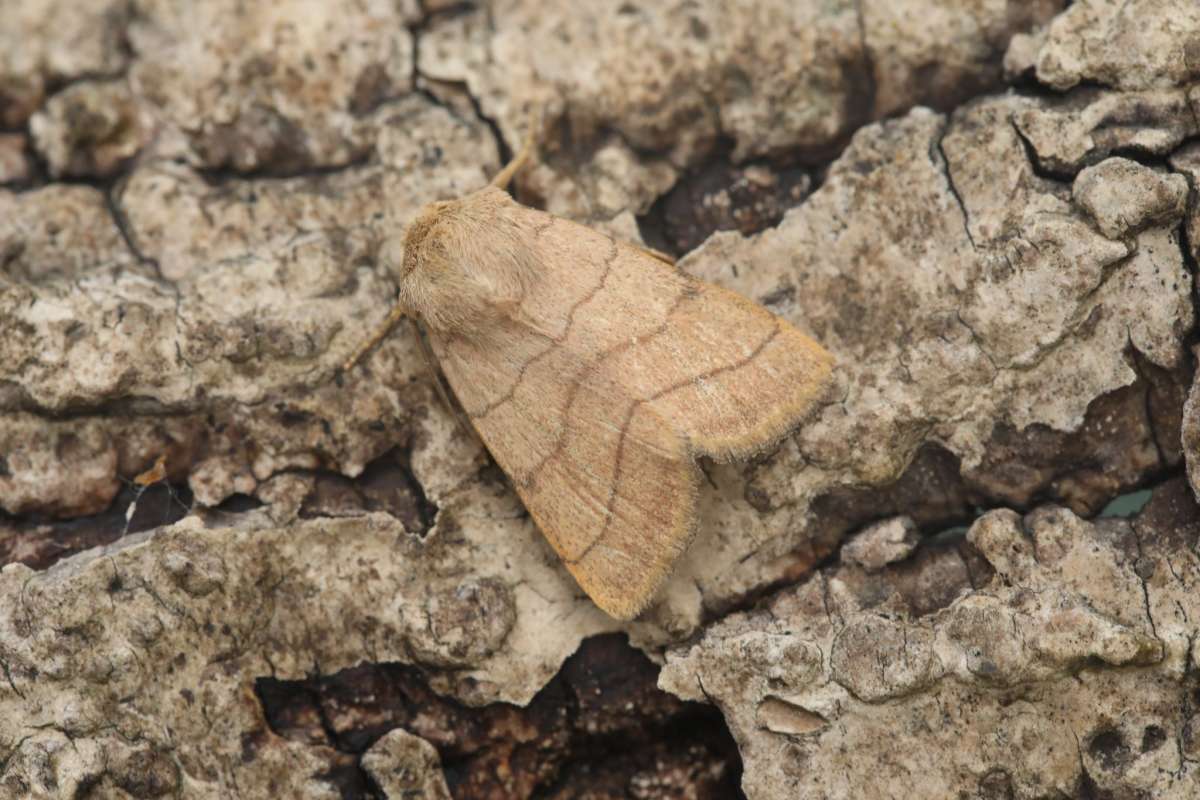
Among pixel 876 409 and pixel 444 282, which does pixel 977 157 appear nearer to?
pixel 876 409

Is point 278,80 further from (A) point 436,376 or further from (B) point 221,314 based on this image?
(A) point 436,376

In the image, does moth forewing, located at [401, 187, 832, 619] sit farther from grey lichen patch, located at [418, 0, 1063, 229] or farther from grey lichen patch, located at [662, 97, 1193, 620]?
grey lichen patch, located at [418, 0, 1063, 229]

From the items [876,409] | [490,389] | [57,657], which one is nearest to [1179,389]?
[876,409]

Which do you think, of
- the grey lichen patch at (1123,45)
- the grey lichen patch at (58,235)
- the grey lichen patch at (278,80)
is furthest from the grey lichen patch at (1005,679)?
the grey lichen patch at (58,235)

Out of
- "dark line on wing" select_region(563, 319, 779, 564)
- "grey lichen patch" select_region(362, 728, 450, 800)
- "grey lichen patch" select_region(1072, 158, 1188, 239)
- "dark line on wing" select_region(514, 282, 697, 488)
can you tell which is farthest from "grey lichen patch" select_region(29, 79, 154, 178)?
"grey lichen patch" select_region(1072, 158, 1188, 239)

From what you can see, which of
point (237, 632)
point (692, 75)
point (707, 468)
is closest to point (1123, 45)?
point (692, 75)

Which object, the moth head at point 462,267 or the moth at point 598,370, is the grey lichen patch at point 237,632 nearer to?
the moth at point 598,370
